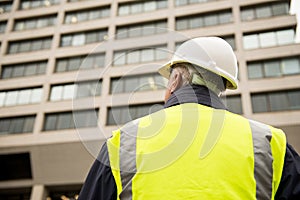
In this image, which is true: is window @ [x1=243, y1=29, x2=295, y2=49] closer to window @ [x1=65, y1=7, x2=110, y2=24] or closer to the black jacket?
window @ [x1=65, y1=7, x2=110, y2=24]

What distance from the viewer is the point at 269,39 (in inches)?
910

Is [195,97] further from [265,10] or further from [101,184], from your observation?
[265,10]

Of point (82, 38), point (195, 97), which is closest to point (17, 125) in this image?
point (82, 38)

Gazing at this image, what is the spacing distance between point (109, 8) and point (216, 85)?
91.8 feet

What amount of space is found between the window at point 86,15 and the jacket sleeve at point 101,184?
28011 mm

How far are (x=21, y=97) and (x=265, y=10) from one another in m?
20.9

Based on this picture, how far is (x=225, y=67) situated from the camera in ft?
7.22

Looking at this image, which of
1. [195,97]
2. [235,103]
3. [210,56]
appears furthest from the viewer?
[235,103]

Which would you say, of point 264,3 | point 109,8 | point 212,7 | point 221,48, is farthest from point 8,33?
point 221,48

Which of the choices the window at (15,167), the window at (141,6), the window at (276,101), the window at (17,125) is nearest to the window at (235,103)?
the window at (276,101)

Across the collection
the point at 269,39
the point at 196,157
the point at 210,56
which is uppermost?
the point at 269,39

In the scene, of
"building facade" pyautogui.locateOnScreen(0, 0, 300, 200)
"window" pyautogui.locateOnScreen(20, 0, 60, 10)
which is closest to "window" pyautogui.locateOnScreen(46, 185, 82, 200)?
"building facade" pyautogui.locateOnScreen(0, 0, 300, 200)

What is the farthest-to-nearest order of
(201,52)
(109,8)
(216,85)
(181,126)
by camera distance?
(109,8), (201,52), (216,85), (181,126)

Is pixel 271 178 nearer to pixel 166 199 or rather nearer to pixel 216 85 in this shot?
pixel 166 199
